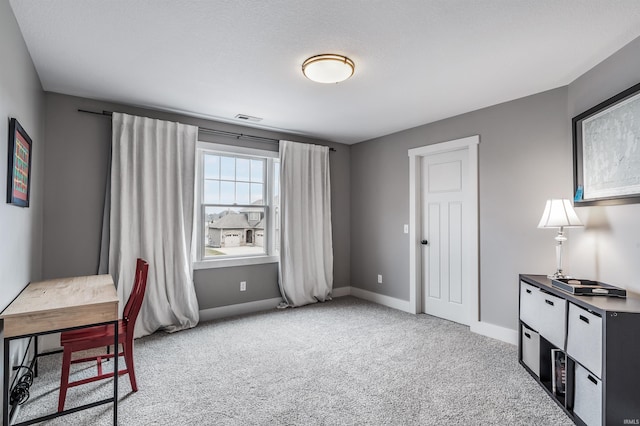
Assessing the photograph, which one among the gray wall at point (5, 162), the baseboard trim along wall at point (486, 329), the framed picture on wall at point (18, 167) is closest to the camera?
the gray wall at point (5, 162)

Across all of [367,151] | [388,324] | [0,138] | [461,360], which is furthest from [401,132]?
[0,138]

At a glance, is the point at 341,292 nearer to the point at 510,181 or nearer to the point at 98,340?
the point at 510,181

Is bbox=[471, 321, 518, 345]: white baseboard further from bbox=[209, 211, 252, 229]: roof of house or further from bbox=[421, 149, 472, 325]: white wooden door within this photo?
bbox=[209, 211, 252, 229]: roof of house

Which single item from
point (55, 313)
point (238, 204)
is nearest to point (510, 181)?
point (238, 204)

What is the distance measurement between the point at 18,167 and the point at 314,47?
6.83 ft

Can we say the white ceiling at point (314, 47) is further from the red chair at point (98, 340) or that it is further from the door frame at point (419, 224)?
the red chair at point (98, 340)

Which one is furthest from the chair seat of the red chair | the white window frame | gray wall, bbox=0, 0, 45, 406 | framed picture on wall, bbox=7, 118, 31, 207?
the white window frame

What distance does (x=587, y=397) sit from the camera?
1.99 meters

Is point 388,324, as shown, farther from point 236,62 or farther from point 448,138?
point 236,62

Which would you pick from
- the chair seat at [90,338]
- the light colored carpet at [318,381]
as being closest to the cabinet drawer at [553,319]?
the light colored carpet at [318,381]

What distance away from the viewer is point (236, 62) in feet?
8.64

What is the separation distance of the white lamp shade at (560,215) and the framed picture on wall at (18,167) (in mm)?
3727

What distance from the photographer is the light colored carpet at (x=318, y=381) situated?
2.13 meters

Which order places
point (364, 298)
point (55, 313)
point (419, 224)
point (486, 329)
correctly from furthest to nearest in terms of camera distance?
point (364, 298) → point (419, 224) → point (486, 329) → point (55, 313)
